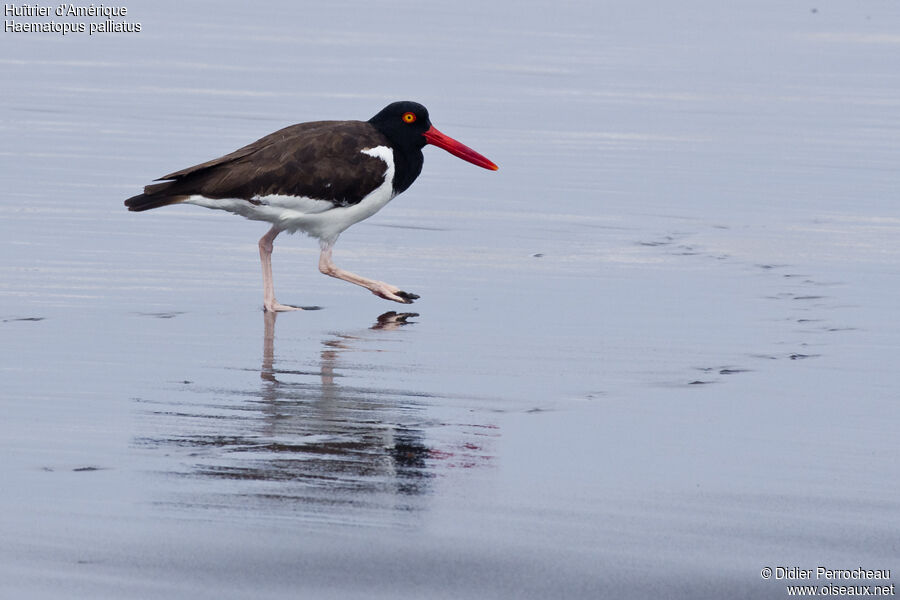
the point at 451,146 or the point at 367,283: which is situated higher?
the point at 451,146

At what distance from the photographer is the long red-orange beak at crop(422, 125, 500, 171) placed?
10188mm

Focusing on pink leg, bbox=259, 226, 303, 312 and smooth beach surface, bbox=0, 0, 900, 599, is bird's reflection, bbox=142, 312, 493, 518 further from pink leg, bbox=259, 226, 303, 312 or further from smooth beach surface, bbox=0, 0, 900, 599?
pink leg, bbox=259, 226, 303, 312

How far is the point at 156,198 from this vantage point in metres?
9.06

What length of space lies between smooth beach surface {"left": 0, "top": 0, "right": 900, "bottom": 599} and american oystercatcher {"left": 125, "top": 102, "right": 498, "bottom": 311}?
1.14 ft

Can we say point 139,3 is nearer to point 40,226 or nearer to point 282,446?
point 40,226

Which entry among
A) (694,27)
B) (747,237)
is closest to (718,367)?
(747,237)

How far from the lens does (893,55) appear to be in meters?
20.6

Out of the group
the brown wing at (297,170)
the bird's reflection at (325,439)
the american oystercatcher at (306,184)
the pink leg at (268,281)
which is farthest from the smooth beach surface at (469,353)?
the brown wing at (297,170)

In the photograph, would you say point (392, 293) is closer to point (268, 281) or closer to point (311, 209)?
point (268, 281)

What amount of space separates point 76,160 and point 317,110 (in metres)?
2.88

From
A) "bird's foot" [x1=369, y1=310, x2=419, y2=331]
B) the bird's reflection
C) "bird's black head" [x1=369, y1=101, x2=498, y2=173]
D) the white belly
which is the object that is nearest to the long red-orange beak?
"bird's black head" [x1=369, y1=101, x2=498, y2=173]

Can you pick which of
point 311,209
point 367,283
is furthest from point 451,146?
point 367,283

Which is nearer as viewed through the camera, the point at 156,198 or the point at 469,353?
the point at 469,353

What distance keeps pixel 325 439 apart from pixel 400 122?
4271 millimetres
